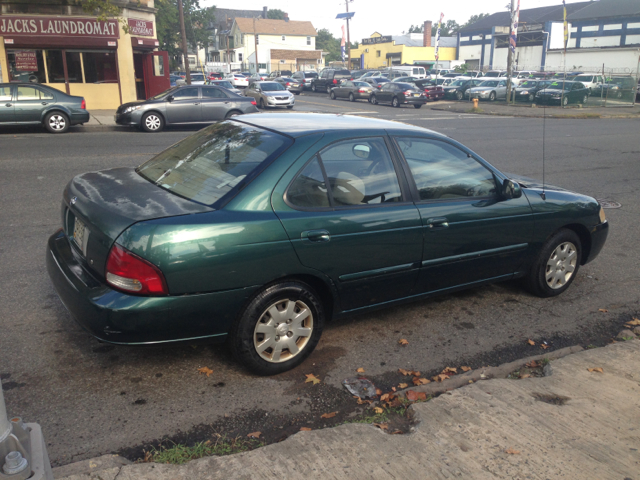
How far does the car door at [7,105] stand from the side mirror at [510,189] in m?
15.4

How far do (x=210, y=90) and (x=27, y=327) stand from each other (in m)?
16.0

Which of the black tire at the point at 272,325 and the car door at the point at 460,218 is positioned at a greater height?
the car door at the point at 460,218

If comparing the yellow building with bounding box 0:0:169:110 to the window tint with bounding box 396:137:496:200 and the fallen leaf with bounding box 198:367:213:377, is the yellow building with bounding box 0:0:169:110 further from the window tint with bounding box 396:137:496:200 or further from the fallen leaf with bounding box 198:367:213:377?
the fallen leaf with bounding box 198:367:213:377

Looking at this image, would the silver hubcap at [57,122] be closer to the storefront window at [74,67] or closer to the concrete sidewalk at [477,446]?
the storefront window at [74,67]

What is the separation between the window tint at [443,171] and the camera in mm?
4285

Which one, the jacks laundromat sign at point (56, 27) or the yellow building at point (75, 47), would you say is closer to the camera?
the jacks laundromat sign at point (56, 27)

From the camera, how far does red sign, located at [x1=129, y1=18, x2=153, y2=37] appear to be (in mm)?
25188

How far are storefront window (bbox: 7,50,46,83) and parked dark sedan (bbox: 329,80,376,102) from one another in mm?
18538

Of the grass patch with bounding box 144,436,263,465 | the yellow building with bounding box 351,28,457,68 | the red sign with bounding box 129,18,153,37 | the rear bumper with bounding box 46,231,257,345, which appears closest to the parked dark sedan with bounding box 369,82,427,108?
the red sign with bounding box 129,18,153,37

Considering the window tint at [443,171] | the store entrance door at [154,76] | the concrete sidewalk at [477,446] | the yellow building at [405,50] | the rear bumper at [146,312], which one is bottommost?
the concrete sidewalk at [477,446]

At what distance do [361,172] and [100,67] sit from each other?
78.3 feet

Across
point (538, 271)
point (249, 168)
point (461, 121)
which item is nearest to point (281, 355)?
point (249, 168)

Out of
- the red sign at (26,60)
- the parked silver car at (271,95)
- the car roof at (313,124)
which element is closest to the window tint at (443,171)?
the car roof at (313,124)

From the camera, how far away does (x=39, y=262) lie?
554 centimetres
